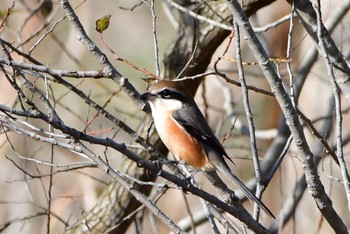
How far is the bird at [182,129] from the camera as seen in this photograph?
12.1 feet

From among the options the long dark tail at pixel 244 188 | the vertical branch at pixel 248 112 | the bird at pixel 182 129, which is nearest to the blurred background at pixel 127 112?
the bird at pixel 182 129

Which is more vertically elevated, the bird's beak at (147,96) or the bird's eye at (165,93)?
the bird's eye at (165,93)

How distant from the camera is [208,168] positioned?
3.74 meters

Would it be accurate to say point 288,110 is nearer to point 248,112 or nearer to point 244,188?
point 248,112

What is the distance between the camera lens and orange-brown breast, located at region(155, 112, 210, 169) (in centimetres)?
372

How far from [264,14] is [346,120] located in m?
1.44

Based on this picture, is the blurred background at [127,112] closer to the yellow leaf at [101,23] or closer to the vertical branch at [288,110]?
the yellow leaf at [101,23]

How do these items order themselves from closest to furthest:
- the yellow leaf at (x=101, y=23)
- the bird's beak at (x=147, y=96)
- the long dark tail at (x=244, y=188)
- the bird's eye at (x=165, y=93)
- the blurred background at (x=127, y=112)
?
1. the yellow leaf at (x=101, y=23)
2. the long dark tail at (x=244, y=188)
3. the bird's beak at (x=147, y=96)
4. the bird's eye at (x=165, y=93)
5. the blurred background at (x=127, y=112)

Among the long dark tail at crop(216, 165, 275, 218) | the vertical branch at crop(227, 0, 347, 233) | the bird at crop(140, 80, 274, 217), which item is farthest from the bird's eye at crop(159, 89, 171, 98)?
the vertical branch at crop(227, 0, 347, 233)

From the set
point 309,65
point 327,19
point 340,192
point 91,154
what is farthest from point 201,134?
point 340,192

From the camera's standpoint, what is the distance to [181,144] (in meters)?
3.74

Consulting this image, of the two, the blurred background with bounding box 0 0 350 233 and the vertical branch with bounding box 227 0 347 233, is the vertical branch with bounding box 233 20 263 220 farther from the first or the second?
the blurred background with bounding box 0 0 350 233

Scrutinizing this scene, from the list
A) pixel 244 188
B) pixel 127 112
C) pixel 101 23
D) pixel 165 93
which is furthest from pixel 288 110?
pixel 127 112

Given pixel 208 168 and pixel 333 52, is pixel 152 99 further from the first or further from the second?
pixel 333 52
